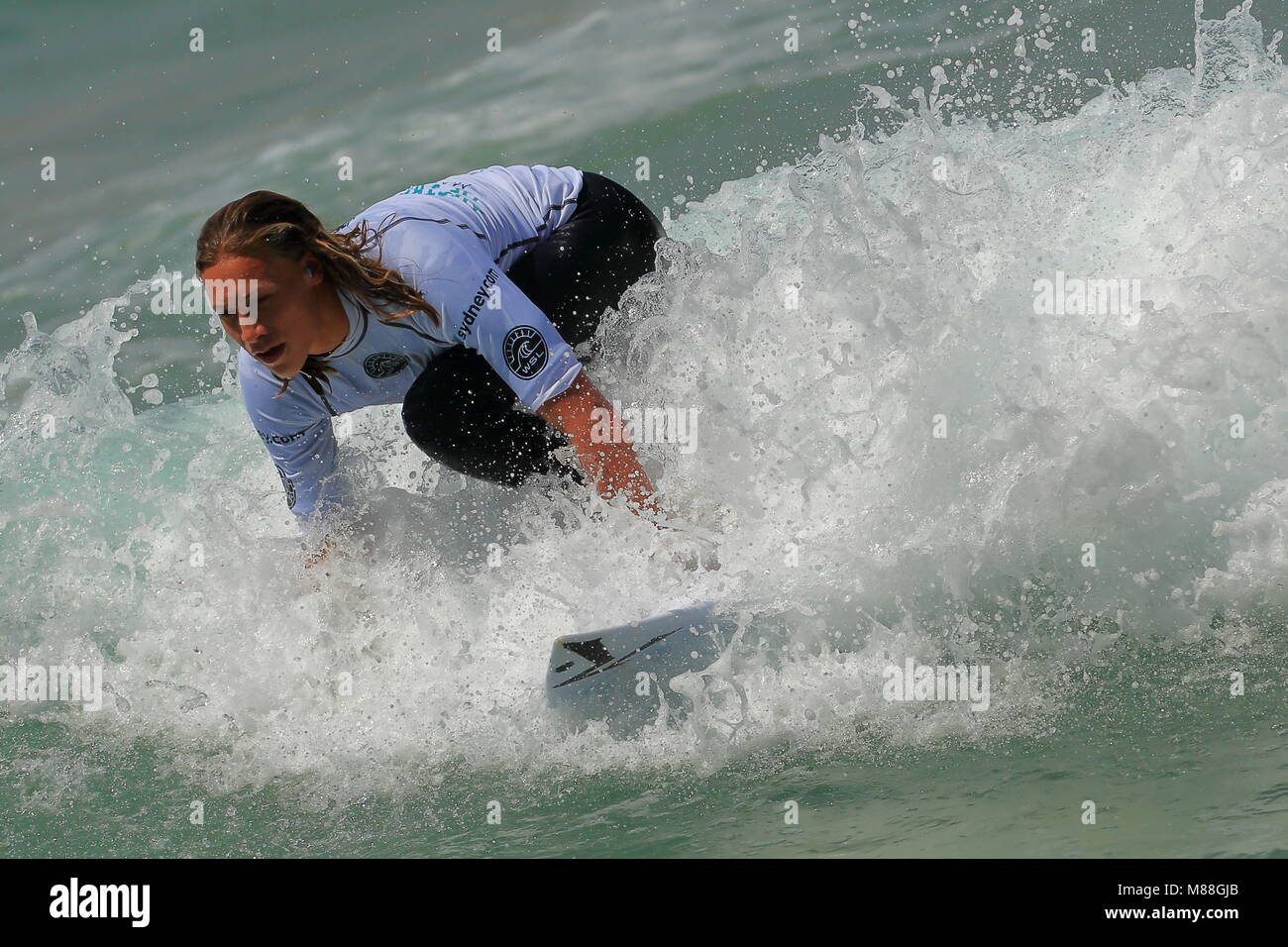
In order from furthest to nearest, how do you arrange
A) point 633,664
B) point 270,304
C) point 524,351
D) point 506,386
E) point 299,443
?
point 299,443
point 506,386
point 633,664
point 524,351
point 270,304

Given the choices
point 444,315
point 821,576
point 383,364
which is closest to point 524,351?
point 444,315

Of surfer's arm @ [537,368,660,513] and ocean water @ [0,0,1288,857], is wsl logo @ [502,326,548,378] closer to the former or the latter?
surfer's arm @ [537,368,660,513]

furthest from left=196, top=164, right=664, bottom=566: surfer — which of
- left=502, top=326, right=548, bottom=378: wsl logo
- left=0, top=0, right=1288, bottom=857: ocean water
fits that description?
left=0, top=0, right=1288, bottom=857: ocean water

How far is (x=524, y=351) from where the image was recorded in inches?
133

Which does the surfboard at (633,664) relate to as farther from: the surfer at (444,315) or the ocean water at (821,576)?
the surfer at (444,315)

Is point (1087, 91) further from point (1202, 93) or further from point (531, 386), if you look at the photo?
point (531, 386)

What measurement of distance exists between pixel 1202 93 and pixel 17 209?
7.03 metres

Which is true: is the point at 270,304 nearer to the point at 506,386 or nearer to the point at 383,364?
the point at 383,364

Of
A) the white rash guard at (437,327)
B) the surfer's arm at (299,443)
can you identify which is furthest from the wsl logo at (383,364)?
the surfer's arm at (299,443)

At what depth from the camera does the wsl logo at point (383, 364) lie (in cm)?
357

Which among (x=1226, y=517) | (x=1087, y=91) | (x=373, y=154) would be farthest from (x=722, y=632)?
(x=373, y=154)

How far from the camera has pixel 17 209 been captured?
8641 millimetres

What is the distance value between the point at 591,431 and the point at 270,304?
0.83 metres
